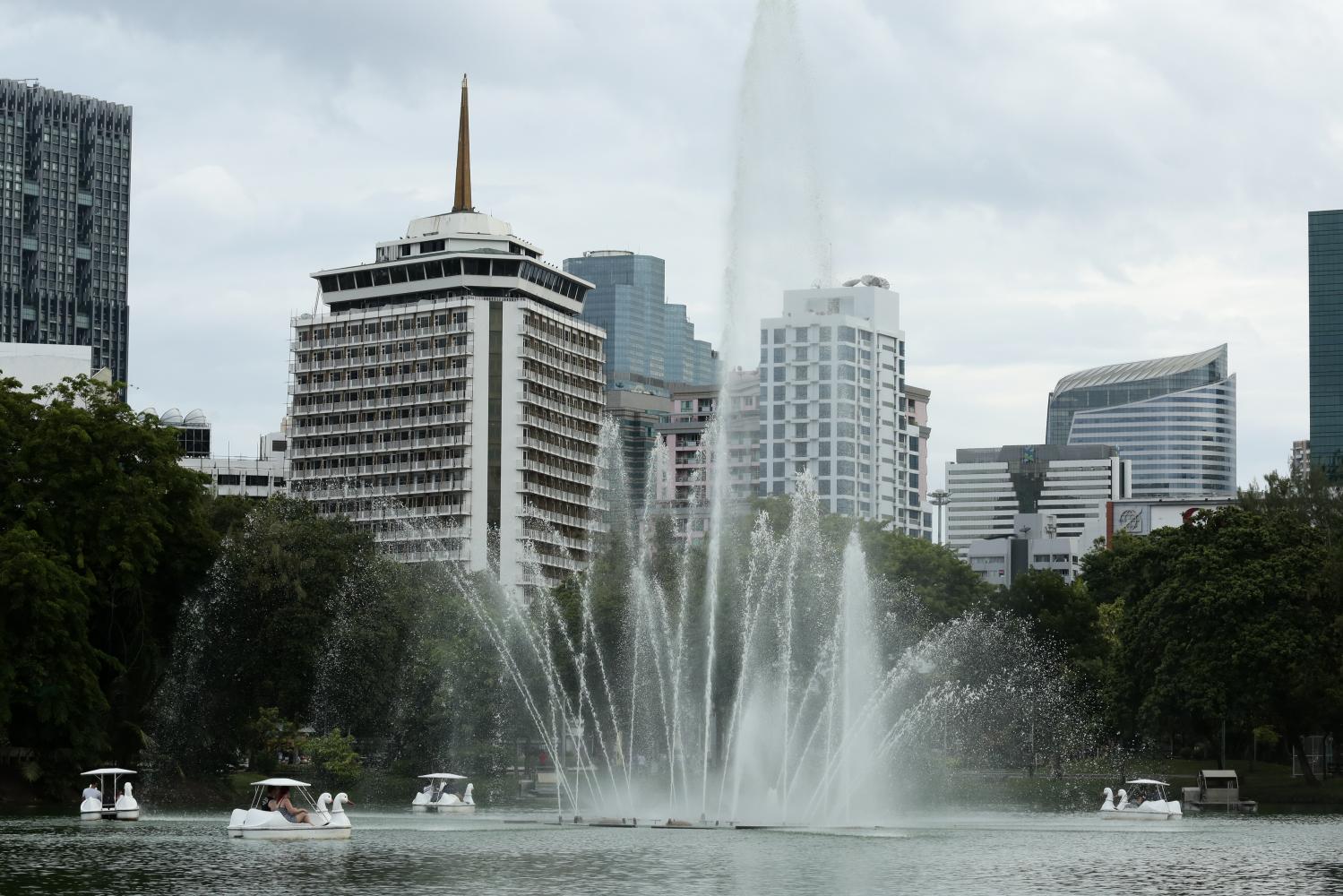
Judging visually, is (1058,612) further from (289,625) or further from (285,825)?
(285,825)

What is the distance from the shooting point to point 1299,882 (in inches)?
2004

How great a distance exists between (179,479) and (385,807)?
67.8 feet

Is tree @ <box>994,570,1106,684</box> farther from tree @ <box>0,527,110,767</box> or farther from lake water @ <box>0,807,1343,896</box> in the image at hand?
tree @ <box>0,527,110,767</box>

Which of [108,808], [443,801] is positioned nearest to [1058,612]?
[443,801]

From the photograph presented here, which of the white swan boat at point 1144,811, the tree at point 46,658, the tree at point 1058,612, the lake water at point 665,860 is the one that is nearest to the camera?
the lake water at point 665,860

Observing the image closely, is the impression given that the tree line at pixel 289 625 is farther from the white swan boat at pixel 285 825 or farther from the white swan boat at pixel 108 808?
the white swan boat at pixel 285 825

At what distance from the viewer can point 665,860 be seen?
54.9 meters

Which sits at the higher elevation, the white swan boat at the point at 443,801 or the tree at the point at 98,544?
the tree at the point at 98,544

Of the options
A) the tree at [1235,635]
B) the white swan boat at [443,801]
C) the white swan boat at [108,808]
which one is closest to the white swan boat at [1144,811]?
the tree at [1235,635]

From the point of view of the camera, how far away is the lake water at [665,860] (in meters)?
48.3

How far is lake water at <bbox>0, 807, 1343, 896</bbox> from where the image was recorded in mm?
48312

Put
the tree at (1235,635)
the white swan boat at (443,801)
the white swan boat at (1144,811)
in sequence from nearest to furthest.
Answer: the white swan boat at (1144,811) < the white swan boat at (443,801) < the tree at (1235,635)

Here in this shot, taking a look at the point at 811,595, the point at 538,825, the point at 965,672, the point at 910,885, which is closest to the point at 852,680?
the point at 538,825

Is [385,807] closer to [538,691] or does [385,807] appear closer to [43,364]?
[538,691]
